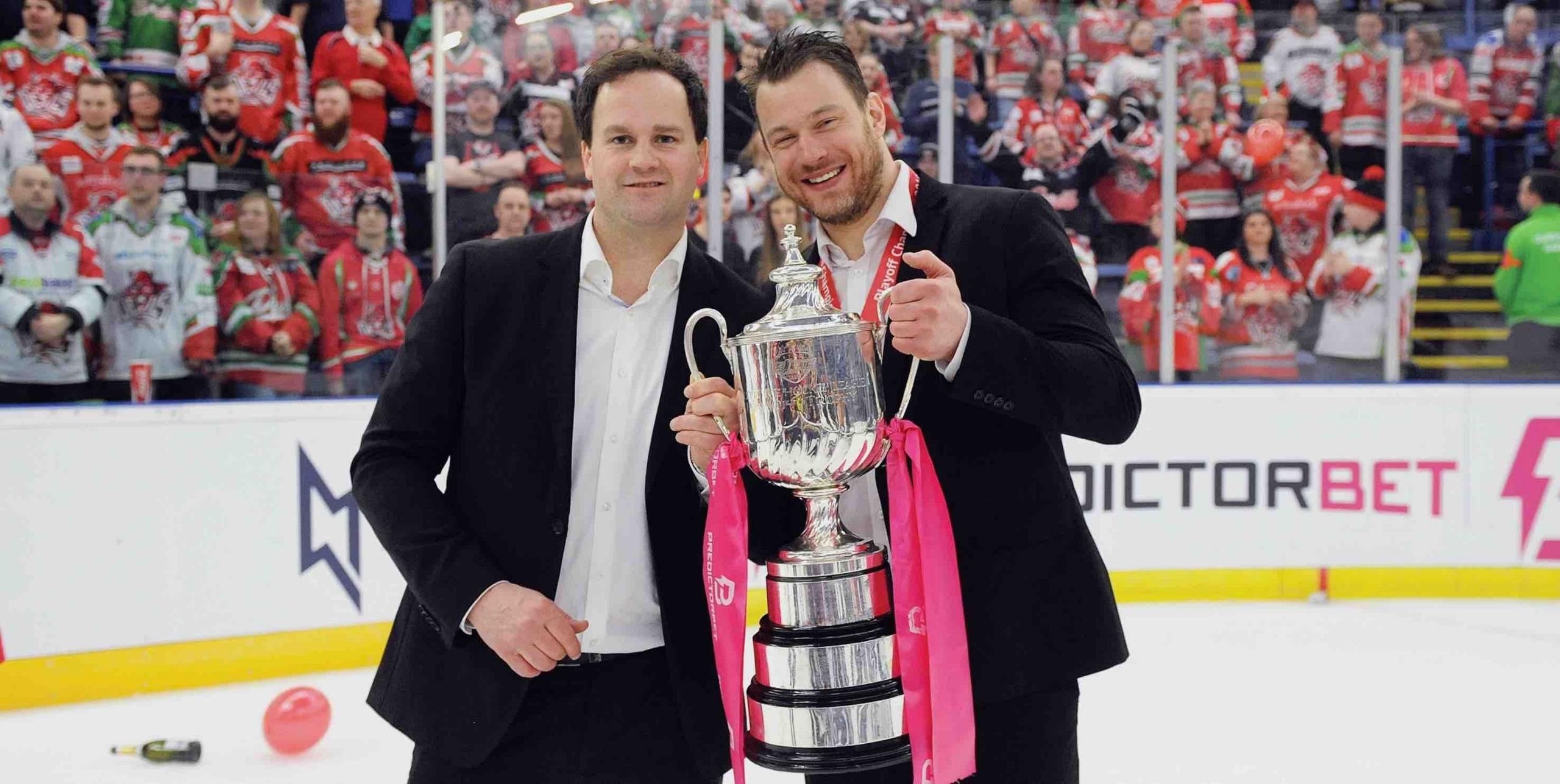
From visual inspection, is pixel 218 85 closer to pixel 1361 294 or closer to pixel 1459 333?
pixel 1361 294

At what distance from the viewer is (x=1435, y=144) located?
6.81 metres

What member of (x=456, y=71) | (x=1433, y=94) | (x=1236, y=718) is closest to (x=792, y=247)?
(x=1236, y=718)

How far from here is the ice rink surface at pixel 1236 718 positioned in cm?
396

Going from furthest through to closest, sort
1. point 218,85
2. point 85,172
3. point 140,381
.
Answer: point 218,85
point 85,172
point 140,381

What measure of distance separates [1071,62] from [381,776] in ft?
14.8

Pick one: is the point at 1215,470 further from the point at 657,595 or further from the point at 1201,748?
the point at 657,595

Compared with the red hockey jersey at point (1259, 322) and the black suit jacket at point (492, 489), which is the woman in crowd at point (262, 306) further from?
the red hockey jersey at point (1259, 322)

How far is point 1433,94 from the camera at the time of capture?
6781 millimetres

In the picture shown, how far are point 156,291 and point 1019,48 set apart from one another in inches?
154

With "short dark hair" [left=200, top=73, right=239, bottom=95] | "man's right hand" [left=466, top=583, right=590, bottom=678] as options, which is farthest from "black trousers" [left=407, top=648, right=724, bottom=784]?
"short dark hair" [left=200, top=73, right=239, bottom=95]

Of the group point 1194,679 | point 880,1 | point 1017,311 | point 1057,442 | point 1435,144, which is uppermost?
point 880,1

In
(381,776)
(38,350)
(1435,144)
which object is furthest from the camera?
(1435,144)

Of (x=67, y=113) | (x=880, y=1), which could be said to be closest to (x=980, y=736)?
(x=67, y=113)

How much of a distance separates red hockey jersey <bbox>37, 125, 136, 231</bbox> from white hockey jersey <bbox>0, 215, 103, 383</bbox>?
0.09 m
